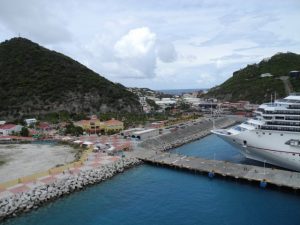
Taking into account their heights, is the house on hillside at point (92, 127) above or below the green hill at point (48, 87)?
below

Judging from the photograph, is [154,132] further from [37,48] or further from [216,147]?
[37,48]

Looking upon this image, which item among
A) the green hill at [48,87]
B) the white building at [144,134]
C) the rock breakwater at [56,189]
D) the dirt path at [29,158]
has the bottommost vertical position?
the rock breakwater at [56,189]

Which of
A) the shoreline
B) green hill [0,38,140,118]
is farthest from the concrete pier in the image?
green hill [0,38,140,118]

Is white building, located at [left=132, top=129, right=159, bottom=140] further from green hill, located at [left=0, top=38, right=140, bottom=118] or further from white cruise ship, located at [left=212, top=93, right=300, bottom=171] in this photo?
green hill, located at [left=0, top=38, right=140, bottom=118]

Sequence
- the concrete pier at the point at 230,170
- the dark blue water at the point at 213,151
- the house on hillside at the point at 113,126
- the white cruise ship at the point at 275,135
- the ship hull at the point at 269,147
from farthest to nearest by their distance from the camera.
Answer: the house on hillside at the point at 113,126, the dark blue water at the point at 213,151, the white cruise ship at the point at 275,135, the ship hull at the point at 269,147, the concrete pier at the point at 230,170

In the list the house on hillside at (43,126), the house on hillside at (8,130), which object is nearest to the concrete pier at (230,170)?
the house on hillside at (43,126)

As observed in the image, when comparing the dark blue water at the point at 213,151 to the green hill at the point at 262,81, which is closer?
the dark blue water at the point at 213,151

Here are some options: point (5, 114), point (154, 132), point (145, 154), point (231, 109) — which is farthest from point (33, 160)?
point (231, 109)

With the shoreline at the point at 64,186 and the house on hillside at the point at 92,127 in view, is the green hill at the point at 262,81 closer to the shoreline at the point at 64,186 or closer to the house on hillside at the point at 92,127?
the house on hillside at the point at 92,127
